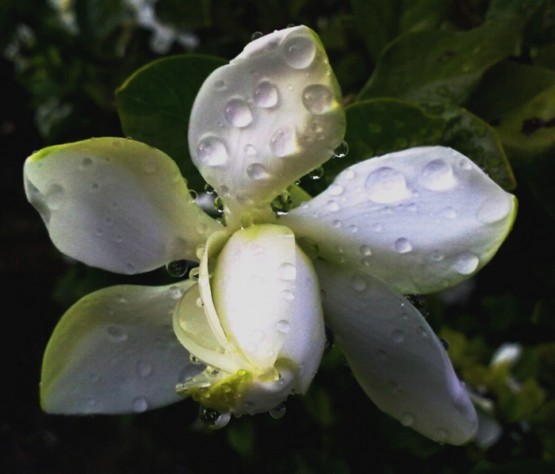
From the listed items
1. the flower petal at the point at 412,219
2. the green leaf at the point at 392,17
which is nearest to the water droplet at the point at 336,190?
the flower petal at the point at 412,219

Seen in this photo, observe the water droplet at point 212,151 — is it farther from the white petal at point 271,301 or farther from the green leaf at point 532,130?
the green leaf at point 532,130

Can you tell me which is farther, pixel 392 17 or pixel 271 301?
pixel 392 17

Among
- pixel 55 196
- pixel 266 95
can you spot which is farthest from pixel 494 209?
pixel 55 196

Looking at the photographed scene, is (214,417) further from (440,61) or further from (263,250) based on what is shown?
(440,61)

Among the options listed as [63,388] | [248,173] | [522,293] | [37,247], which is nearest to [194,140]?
A: [248,173]

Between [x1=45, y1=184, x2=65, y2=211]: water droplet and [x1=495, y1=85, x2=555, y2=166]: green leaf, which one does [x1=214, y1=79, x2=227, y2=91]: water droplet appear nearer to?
[x1=45, y1=184, x2=65, y2=211]: water droplet

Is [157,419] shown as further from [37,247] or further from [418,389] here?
[37,247]
